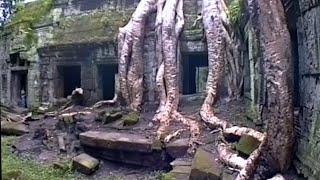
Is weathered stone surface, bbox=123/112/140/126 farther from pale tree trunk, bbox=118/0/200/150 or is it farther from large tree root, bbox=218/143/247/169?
large tree root, bbox=218/143/247/169

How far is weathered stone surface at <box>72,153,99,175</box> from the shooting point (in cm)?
618

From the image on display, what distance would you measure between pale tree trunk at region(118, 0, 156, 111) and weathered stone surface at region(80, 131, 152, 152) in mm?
1873

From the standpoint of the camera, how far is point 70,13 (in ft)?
37.3

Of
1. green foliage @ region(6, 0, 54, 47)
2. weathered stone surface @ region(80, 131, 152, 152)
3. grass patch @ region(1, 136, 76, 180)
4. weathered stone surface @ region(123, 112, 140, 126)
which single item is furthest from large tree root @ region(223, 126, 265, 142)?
green foliage @ region(6, 0, 54, 47)

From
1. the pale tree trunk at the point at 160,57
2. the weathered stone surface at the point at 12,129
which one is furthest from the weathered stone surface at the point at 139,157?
the weathered stone surface at the point at 12,129

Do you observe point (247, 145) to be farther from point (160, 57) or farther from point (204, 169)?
point (160, 57)

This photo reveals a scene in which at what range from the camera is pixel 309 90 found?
422cm

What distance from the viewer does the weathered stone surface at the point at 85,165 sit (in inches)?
243

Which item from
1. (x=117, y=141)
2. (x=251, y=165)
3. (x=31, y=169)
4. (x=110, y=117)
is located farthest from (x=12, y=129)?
(x=251, y=165)

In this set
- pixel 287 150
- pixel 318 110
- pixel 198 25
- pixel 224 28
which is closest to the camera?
pixel 318 110

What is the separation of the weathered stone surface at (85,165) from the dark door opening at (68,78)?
513 cm

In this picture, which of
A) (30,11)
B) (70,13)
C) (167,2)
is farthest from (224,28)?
(30,11)

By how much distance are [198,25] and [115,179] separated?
4.04m

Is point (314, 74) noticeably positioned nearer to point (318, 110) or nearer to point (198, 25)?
point (318, 110)
